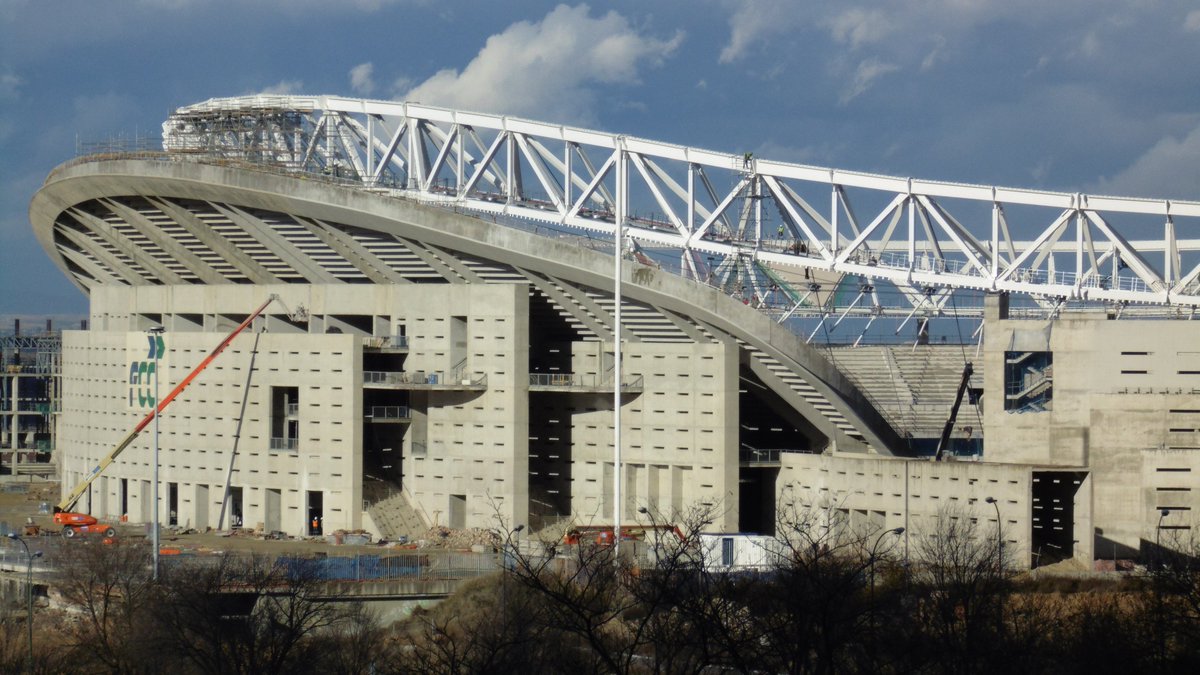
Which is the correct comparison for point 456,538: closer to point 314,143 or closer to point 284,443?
point 284,443

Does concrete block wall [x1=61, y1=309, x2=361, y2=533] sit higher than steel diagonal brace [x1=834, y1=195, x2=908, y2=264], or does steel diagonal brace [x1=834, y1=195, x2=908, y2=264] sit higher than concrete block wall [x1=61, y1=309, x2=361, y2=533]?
steel diagonal brace [x1=834, y1=195, x2=908, y2=264]

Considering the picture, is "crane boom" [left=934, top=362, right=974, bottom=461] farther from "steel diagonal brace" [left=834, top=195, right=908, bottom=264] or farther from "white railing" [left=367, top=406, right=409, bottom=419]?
"white railing" [left=367, top=406, right=409, bottom=419]

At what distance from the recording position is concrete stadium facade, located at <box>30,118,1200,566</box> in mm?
54031

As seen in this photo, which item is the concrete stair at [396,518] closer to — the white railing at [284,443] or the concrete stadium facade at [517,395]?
the concrete stadium facade at [517,395]

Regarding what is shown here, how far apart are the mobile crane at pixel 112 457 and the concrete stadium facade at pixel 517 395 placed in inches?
19.6

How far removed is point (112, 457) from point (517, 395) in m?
15.7

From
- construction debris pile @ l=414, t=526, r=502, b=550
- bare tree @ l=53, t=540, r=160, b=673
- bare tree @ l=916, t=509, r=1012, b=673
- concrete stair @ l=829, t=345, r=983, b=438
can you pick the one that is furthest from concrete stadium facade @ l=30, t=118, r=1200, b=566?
bare tree @ l=53, t=540, r=160, b=673

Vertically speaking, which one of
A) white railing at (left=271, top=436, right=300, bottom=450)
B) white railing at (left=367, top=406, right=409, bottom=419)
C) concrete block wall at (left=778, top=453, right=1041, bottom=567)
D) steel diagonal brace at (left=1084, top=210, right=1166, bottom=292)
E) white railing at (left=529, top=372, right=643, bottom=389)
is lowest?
concrete block wall at (left=778, top=453, right=1041, bottom=567)

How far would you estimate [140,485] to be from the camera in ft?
221

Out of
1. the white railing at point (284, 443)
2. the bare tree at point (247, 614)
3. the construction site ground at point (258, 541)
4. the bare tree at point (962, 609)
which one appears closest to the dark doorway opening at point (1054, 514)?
the bare tree at point (962, 609)

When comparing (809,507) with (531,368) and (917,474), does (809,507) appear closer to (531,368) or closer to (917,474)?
(917,474)

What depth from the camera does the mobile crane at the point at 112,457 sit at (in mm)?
62781

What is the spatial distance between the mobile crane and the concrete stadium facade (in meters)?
0.50

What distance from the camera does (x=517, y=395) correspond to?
60.6m
